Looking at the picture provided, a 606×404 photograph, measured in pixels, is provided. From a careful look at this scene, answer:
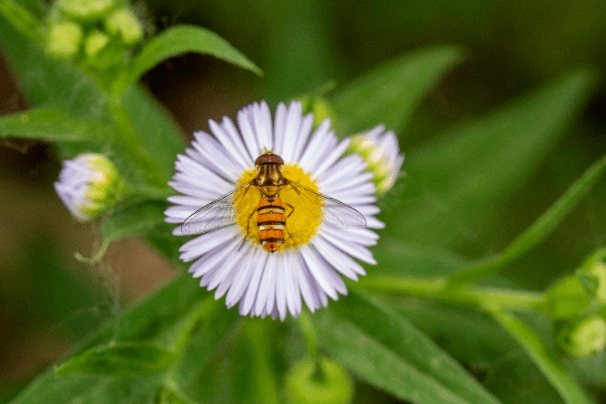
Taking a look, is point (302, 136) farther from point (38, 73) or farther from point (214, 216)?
point (38, 73)

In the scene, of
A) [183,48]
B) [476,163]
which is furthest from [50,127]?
[476,163]

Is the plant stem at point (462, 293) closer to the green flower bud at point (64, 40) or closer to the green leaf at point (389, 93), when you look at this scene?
the green leaf at point (389, 93)

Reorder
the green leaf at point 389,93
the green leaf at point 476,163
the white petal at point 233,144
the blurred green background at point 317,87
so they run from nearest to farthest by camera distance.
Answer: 1. the white petal at point 233,144
2. the green leaf at point 389,93
3. the green leaf at point 476,163
4. the blurred green background at point 317,87

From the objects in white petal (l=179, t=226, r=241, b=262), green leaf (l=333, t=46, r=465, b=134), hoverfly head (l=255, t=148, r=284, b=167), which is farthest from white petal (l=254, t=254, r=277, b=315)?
green leaf (l=333, t=46, r=465, b=134)

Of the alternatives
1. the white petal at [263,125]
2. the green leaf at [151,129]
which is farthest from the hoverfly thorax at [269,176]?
the green leaf at [151,129]

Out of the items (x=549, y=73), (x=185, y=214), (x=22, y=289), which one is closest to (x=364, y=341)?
(x=185, y=214)

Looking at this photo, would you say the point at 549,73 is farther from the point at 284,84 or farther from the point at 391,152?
the point at 391,152

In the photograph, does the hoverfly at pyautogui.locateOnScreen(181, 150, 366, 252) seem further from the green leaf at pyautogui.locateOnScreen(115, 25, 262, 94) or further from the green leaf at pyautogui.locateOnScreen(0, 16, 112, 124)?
the green leaf at pyautogui.locateOnScreen(0, 16, 112, 124)
